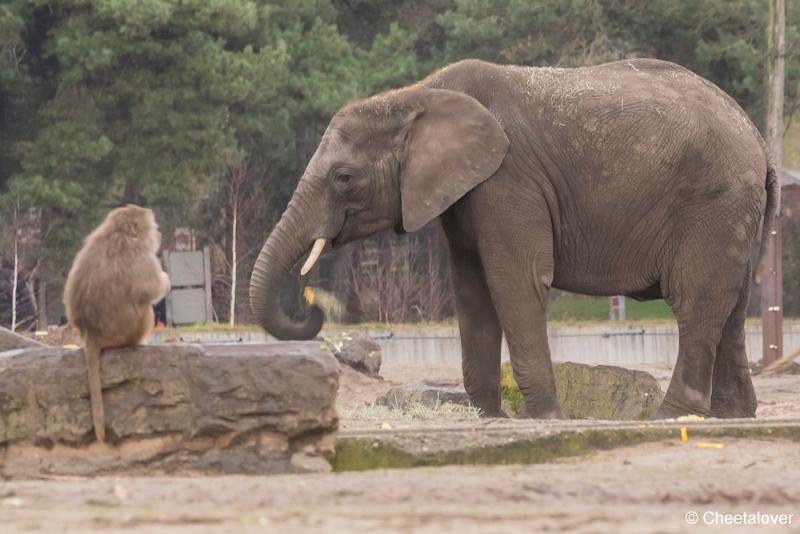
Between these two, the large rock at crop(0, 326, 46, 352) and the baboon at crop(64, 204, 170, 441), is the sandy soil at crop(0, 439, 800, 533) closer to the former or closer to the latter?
the baboon at crop(64, 204, 170, 441)

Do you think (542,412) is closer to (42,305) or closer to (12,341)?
(12,341)

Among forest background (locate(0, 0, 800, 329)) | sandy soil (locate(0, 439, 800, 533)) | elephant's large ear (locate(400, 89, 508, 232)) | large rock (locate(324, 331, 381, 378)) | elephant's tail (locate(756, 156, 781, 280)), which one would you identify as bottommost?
sandy soil (locate(0, 439, 800, 533))

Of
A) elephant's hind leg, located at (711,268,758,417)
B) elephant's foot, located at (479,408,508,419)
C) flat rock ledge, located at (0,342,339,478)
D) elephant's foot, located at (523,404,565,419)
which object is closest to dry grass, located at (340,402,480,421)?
elephant's foot, located at (479,408,508,419)

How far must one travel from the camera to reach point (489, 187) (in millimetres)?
13141

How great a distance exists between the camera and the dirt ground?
7.57 m

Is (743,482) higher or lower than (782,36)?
lower

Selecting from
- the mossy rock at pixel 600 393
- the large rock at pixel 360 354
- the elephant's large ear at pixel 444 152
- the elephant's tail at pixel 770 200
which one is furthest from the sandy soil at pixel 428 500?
the large rock at pixel 360 354

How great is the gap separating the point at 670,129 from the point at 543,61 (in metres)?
18.8

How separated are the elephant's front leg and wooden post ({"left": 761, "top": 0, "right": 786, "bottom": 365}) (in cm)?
1057

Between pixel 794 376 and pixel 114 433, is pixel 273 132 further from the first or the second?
pixel 114 433

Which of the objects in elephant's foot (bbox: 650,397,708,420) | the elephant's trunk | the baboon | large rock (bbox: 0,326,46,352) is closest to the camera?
the baboon

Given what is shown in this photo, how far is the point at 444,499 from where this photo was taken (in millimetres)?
8203

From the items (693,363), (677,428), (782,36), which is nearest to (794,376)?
(782,36)

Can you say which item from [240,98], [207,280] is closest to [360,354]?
[240,98]
